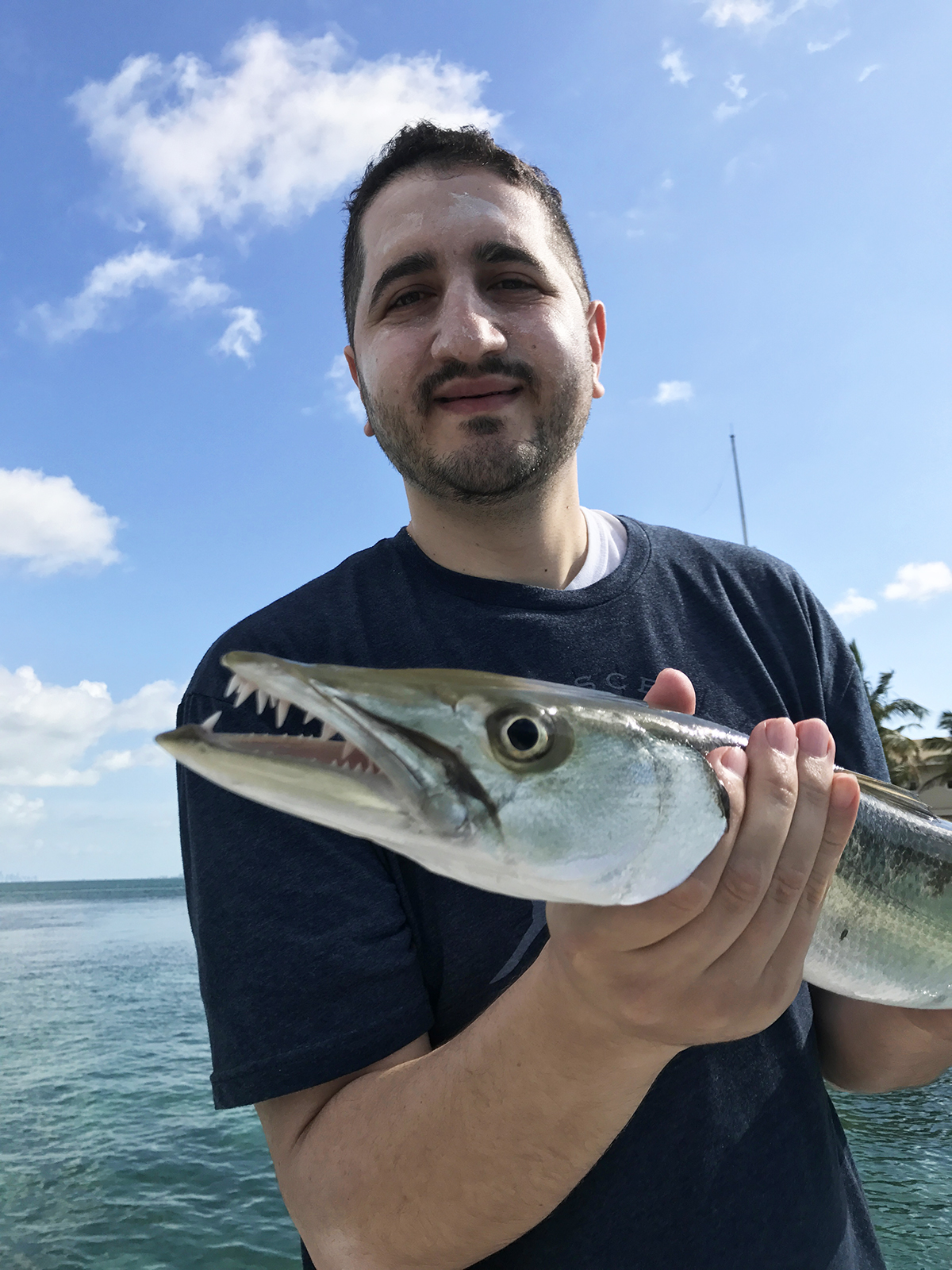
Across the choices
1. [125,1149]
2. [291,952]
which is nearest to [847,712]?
[291,952]

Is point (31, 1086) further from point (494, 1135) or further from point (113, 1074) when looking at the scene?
point (494, 1135)

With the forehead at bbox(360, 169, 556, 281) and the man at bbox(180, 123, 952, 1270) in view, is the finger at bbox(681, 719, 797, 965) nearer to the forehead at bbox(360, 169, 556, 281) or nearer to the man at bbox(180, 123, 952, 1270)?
the man at bbox(180, 123, 952, 1270)

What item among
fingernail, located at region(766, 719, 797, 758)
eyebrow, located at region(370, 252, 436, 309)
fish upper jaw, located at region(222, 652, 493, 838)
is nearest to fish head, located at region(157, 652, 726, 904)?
fish upper jaw, located at region(222, 652, 493, 838)

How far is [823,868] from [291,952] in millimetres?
1133

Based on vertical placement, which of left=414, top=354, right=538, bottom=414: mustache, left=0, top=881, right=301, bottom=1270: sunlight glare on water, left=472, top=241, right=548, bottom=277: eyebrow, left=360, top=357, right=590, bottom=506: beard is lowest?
left=0, top=881, right=301, bottom=1270: sunlight glare on water

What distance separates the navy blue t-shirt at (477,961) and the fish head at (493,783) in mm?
634

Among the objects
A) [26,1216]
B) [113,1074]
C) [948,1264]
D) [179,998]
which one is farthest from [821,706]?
[179,998]

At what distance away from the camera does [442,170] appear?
8.76 ft

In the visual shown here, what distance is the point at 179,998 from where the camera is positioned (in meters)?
27.0

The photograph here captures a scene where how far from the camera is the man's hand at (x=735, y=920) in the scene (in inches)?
53.9

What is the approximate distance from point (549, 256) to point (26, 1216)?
45.9 ft

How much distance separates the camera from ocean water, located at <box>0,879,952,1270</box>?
9594mm

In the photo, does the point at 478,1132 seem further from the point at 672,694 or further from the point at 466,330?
the point at 466,330

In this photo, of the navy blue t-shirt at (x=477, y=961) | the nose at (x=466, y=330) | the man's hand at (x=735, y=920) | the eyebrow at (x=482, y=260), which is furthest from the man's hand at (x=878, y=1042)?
the eyebrow at (x=482, y=260)
